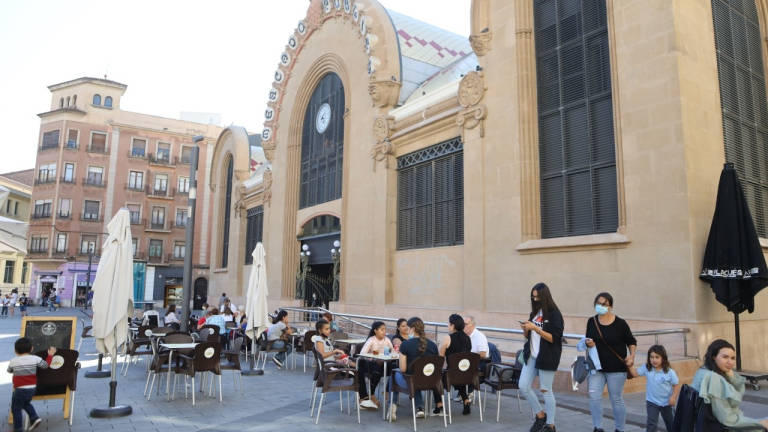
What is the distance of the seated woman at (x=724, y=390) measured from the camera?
4066 mm

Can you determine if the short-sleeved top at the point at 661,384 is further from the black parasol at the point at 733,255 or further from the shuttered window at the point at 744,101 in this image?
the shuttered window at the point at 744,101

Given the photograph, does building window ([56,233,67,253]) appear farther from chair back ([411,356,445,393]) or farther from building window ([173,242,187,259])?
chair back ([411,356,445,393])

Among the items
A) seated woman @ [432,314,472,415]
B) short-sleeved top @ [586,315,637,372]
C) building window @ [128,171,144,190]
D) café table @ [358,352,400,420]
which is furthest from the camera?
building window @ [128,171,144,190]

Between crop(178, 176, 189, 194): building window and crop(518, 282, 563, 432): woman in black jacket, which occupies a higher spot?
crop(178, 176, 189, 194): building window

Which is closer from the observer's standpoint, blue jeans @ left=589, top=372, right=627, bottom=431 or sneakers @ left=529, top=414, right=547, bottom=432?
blue jeans @ left=589, top=372, right=627, bottom=431

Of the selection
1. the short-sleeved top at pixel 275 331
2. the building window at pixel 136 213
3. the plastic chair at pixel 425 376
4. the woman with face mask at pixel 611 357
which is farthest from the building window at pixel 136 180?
the woman with face mask at pixel 611 357

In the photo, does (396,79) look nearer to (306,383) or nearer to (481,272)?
(481,272)

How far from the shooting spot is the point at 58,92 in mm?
49969

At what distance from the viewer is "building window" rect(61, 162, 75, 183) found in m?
47.6

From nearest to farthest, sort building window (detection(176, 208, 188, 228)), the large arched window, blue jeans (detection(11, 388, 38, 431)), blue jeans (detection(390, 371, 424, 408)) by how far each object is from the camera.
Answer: blue jeans (detection(11, 388, 38, 431)) → blue jeans (detection(390, 371, 424, 408)) → the large arched window → building window (detection(176, 208, 188, 228))

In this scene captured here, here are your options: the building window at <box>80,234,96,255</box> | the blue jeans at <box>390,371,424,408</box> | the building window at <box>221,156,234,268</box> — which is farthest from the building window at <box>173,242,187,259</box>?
the blue jeans at <box>390,371,424,408</box>

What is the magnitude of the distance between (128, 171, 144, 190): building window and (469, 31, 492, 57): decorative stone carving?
43261 millimetres

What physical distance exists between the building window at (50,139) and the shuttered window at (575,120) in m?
47.4

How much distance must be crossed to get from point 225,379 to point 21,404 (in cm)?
481
